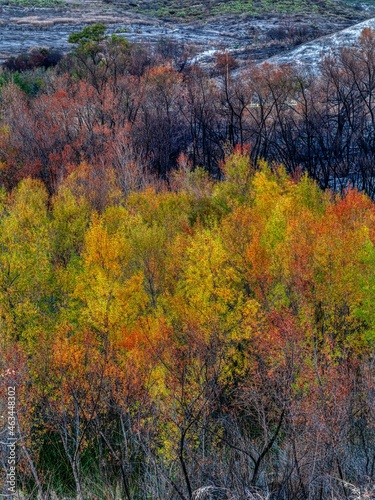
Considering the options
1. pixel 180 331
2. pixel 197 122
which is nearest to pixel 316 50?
pixel 197 122

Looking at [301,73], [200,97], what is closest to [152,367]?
[200,97]

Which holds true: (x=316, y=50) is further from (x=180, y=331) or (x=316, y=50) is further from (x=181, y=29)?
(x=180, y=331)

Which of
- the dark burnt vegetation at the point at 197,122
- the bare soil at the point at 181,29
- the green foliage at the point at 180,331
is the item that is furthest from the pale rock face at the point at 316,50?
the green foliage at the point at 180,331

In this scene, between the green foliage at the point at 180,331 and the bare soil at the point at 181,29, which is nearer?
the green foliage at the point at 180,331

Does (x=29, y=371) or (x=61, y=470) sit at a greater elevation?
(x=29, y=371)

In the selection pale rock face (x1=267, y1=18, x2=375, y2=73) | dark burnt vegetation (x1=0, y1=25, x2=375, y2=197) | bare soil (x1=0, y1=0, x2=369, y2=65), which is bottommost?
dark burnt vegetation (x1=0, y1=25, x2=375, y2=197)

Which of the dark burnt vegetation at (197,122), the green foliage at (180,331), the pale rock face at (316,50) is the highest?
the pale rock face at (316,50)

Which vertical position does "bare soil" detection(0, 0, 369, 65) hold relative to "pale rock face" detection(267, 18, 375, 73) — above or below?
above

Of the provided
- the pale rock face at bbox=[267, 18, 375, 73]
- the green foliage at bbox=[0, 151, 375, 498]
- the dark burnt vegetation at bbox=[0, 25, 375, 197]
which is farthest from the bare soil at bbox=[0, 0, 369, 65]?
the green foliage at bbox=[0, 151, 375, 498]

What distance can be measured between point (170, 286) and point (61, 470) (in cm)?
1430

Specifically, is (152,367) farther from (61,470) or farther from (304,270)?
(304,270)

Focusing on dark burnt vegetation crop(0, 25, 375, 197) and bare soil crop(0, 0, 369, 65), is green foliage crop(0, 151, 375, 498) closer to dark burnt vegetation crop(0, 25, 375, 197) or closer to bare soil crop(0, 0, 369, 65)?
dark burnt vegetation crop(0, 25, 375, 197)

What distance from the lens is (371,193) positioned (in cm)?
5569

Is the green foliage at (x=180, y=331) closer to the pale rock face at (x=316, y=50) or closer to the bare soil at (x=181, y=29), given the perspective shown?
the pale rock face at (x=316, y=50)
